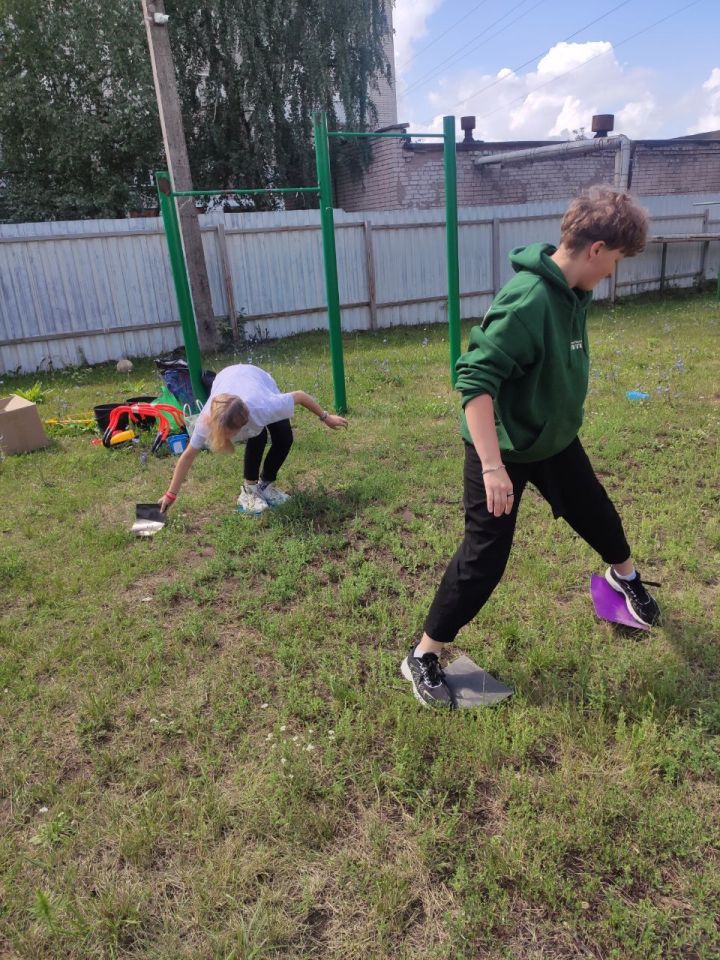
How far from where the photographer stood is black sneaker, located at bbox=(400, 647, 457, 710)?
2.37m

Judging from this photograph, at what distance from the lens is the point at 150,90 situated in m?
13.4

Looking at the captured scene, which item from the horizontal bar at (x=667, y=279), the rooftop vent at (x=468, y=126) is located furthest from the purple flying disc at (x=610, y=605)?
the rooftop vent at (x=468, y=126)

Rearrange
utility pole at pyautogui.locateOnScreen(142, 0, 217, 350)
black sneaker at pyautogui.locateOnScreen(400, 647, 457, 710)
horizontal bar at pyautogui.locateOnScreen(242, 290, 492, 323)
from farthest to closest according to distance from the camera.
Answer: horizontal bar at pyautogui.locateOnScreen(242, 290, 492, 323), utility pole at pyautogui.locateOnScreen(142, 0, 217, 350), black sneaker at pyautogui.locateOnScreen(400, 647, 457, 710)

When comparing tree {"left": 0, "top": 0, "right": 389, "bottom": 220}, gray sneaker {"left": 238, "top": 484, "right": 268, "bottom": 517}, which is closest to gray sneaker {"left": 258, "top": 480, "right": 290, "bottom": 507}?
gray sneaker {"left": 238, "top": 484, "right": 268, "bottom": 517}

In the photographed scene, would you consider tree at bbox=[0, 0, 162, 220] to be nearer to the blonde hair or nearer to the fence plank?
the fence plank

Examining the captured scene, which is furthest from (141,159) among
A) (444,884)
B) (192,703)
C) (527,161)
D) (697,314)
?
(444,884)

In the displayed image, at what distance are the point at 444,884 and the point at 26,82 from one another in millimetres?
16369

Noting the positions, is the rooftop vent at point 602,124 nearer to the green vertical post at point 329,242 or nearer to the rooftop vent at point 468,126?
the rooftop vent at point 468,126

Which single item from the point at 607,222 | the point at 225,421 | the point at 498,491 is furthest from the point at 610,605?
the point at 225,421

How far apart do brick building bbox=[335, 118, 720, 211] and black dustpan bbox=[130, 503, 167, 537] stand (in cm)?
1432

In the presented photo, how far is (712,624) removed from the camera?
2.76 m

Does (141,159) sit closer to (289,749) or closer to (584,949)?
(289,749)

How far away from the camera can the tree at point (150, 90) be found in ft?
43.1

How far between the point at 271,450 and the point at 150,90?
503 inches
